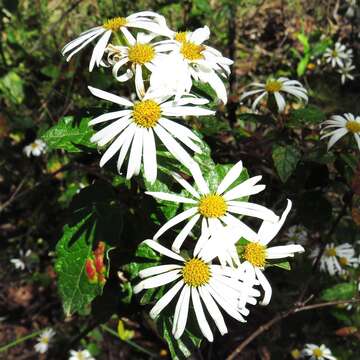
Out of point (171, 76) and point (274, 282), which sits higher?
point (171, 76)

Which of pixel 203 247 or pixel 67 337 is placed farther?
pixel 67 337

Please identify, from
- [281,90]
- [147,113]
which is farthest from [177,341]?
[281,90]

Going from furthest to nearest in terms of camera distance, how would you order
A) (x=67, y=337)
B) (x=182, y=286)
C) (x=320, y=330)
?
1. (x=67, y=337)
2. (x=320, y=330)
3. (x=182, y=286)

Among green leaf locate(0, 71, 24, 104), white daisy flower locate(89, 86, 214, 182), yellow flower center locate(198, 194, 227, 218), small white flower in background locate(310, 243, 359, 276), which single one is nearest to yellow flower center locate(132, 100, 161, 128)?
white daisy flower locate(89, 86, 214, 182)

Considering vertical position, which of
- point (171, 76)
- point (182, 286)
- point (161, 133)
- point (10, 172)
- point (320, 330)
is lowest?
point (320, 330)

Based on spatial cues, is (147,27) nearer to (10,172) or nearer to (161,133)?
(161,133)

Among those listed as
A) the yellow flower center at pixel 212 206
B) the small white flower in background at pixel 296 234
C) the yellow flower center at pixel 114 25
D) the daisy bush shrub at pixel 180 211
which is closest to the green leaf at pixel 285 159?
the daisy bush shrub at pixel 180 211

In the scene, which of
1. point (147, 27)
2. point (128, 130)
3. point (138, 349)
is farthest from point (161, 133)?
point (138, 349)

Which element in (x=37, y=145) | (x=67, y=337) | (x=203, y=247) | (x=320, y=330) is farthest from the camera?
(x=37, y=145)
